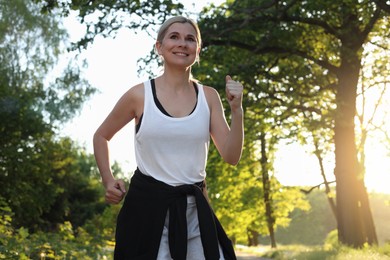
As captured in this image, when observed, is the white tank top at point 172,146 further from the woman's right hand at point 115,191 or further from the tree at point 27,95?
the tree at point 27,95

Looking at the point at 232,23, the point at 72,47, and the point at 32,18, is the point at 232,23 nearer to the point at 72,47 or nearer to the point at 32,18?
the point at 72,47

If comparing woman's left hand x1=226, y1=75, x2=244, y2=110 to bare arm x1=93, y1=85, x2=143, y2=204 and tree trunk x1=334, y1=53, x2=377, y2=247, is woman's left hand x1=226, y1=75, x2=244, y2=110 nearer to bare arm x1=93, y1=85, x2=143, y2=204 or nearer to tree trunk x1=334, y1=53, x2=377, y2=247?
bare arm x1=93, y1=85, x2=143, y2=204

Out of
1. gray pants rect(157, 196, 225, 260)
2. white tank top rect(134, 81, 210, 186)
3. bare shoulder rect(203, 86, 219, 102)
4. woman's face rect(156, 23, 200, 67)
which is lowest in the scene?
gray pants rect(157, 196, 225, 260)

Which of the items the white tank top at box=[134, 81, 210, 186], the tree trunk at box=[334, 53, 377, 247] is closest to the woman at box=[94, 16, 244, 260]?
the white tank top at box=[134, 81, 210, 186]

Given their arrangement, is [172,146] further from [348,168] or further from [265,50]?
[348,168]

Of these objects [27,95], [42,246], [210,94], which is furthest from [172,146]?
[27,95]

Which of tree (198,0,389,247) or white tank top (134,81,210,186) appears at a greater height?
tree (198,0,389,247)

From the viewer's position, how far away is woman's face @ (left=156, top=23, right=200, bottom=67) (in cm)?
360

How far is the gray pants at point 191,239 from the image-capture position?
132 inches

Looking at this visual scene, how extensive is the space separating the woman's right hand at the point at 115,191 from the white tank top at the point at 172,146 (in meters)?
0.13

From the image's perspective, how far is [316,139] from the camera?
25.7m

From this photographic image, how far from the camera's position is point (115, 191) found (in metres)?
3.41

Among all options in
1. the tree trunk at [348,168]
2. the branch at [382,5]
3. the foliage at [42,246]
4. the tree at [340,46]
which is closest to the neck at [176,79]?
the foliage at [42,246]

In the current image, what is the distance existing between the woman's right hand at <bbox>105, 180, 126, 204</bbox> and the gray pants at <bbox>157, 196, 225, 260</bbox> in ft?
0.79
